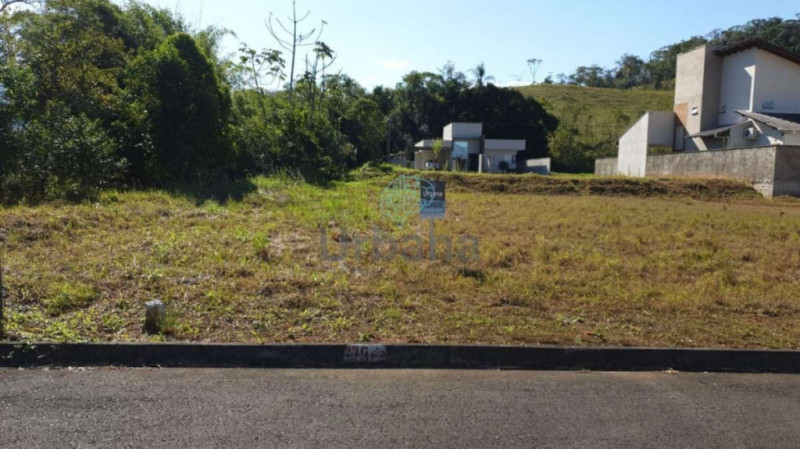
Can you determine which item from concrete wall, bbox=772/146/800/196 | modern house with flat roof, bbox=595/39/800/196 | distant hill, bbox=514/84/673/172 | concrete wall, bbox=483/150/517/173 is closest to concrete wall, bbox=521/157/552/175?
concrete wall, bbox=483/150/517/173

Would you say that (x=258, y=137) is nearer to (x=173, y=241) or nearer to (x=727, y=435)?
(x=173, y=241)

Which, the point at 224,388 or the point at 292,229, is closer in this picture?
the point at 224,388

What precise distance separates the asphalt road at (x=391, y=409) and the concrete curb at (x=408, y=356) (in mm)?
169

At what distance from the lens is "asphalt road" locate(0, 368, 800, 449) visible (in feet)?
11.0

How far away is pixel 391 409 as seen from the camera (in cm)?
376

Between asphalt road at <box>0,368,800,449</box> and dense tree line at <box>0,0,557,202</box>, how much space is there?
9.86 metres

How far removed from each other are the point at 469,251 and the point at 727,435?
5.25 m

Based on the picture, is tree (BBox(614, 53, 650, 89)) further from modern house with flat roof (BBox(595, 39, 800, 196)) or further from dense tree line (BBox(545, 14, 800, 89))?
modern house with flat roof (BBox(595, 39, 800, 196))

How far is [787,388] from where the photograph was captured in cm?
438

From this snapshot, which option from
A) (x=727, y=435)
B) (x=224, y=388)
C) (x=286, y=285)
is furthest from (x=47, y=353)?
(x=727, y=435)

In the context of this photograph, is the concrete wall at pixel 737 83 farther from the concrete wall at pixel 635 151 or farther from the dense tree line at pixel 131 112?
the dense tree line at pixel 131 112

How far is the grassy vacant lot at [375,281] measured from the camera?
5.25m

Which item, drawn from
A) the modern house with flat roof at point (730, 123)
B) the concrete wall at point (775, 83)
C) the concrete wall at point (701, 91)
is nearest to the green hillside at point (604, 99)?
the modern house with flat roof at point (730, 123)
